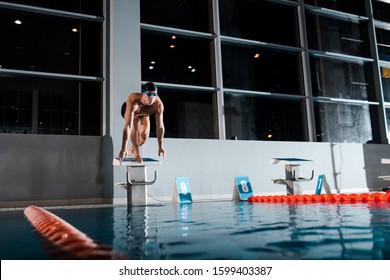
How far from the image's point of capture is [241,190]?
263 inches

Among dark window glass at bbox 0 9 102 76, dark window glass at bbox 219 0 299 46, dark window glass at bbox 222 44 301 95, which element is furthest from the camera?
dark window glass at bbox 219 0 299 46

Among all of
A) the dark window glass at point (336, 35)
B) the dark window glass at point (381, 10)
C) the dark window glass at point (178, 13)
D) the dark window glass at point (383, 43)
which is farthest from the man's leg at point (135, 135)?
the dark window glass at point (381, 10)

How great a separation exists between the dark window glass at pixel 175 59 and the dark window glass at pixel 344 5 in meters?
3.94

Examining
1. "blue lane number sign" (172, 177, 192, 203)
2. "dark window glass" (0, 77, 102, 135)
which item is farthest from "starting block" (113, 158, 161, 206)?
"dark window glass" (0, 77, 102, 135)

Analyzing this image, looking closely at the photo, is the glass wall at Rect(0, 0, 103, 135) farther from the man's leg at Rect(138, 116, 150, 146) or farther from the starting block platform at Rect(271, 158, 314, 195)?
the starting block platform at Rect(271, 158, 314, 195)

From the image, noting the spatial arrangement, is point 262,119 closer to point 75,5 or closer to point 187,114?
point 187,114

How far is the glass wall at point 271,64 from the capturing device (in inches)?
325

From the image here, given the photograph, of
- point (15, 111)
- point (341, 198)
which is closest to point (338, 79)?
point (341, 198)

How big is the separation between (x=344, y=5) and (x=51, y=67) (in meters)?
8.70

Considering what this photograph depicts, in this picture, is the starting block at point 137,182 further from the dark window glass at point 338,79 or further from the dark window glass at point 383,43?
the dark window glass at point 383,43

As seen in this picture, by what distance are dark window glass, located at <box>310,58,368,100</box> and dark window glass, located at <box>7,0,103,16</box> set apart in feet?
19.5

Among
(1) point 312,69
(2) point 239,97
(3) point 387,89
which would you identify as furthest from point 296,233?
(3) point 387,89

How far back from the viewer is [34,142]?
656cm

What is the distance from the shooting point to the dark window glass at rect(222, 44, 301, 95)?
8906 mm
